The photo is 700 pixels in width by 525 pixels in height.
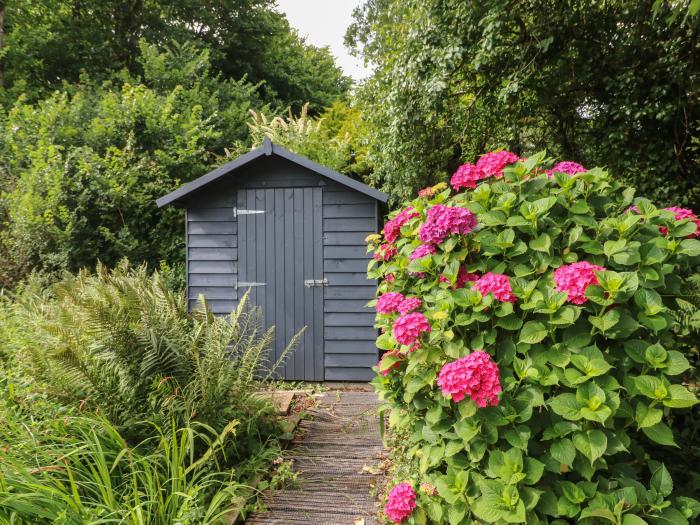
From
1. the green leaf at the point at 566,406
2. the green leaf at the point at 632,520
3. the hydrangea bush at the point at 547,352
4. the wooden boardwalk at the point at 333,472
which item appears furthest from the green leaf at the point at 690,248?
the wooden boardwalk at the point at 333,472

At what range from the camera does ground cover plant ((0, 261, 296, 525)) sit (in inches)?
75.5

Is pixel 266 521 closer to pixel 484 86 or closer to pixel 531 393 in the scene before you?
pixel 531 393

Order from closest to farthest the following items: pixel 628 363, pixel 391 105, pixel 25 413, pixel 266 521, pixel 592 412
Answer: pixel 592 412
pixel 628 363
pixel 266 521
pixel 25 413
pixel 391 105

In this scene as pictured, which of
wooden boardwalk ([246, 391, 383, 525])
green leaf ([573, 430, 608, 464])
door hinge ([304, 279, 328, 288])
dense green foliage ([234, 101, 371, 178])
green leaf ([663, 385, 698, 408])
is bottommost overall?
wooden boardwalk ([246, 391, 383, 525])

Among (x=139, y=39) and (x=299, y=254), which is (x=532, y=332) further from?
(x=139, y=39)

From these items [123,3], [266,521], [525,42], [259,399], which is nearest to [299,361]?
[259,399]

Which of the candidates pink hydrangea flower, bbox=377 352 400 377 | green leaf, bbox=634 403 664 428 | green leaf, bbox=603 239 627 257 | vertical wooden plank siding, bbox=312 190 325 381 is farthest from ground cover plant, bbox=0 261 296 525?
green leaf, bbox=603 239 627 257

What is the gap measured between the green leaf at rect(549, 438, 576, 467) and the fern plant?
1972mm

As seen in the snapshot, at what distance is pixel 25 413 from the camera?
8.41 feet

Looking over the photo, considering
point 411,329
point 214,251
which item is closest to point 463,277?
point 411,329

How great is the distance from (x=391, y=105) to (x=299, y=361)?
11.2 ft

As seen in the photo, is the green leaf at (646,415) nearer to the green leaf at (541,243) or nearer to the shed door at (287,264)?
the green leaf at (541,243)

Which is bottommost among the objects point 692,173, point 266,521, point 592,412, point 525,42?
point 266,521

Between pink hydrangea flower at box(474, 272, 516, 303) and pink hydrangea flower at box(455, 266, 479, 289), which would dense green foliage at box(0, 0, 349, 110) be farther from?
pink hydrangea flower at box(474, 272, 516, 303)
